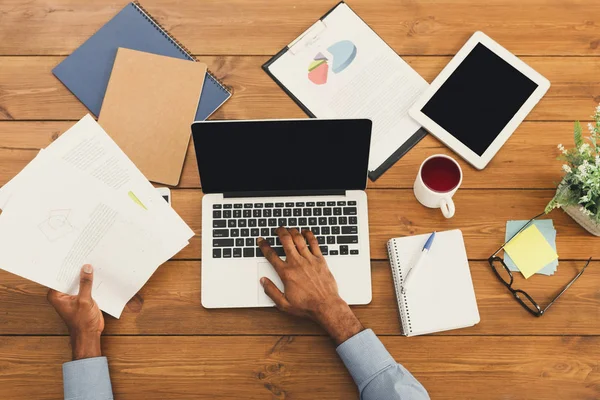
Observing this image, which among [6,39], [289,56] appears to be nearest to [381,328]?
[289,56]

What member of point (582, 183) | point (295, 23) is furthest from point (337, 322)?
point (295, 23)

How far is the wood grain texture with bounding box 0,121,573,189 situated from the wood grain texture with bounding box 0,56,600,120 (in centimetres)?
3

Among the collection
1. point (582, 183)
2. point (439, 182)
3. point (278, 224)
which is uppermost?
point (582, 183)

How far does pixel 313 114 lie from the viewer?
1219mm

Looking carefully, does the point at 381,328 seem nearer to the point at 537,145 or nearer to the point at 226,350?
the point at 226,350

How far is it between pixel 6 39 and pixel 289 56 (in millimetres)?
661

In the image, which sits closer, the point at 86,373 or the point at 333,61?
the point at 86,373

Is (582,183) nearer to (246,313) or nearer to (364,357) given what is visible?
(364,357)

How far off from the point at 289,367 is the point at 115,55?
0.80m

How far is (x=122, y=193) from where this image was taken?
1.09 m

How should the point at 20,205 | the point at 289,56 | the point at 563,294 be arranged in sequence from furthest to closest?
the point at 289,56 → the point at 563,294 → the point at 20,205

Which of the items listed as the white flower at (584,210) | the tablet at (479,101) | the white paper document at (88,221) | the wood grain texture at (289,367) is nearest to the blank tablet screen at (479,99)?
the tablet at (479,101)

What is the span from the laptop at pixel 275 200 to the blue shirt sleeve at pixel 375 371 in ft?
0.31

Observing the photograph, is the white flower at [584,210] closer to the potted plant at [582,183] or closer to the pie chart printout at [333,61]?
the potted plant at [582,183]
